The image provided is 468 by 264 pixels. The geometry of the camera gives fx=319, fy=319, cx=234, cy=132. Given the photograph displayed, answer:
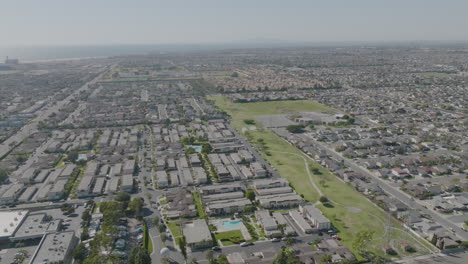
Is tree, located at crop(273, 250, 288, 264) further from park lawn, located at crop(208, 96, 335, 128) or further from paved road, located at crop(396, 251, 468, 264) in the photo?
park lawn, located at crop(208, 96, 335, 128)

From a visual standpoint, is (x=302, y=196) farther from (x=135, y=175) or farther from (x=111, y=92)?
(x=111, y=92)

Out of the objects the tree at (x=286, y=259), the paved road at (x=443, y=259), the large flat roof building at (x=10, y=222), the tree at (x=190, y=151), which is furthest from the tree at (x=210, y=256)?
the tree at (x=190, y=151)

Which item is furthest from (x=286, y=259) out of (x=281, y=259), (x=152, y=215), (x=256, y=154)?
(x=256, y=154)

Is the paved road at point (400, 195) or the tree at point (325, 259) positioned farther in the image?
the paved road at point (400, 195)

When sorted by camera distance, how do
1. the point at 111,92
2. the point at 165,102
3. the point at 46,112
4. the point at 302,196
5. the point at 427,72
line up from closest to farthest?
the point at 302,196, the point at 46,112, the point at 165,102, the point at 111,92, the point at 427,72

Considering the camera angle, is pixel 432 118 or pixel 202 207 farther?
pixel 432 118

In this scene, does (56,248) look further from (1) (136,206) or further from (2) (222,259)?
(2) (222,259)

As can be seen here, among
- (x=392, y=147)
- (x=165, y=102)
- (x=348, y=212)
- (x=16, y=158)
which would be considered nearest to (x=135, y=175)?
(x=16, y=158)

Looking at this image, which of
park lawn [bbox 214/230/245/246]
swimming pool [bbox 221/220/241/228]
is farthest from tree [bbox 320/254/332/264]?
swimming pool [bbox 221/220/241/228]

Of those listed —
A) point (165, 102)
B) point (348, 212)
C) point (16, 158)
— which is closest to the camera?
point (348, 212)

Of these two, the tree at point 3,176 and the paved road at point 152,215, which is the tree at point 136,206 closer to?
the paved road at point 152,215
